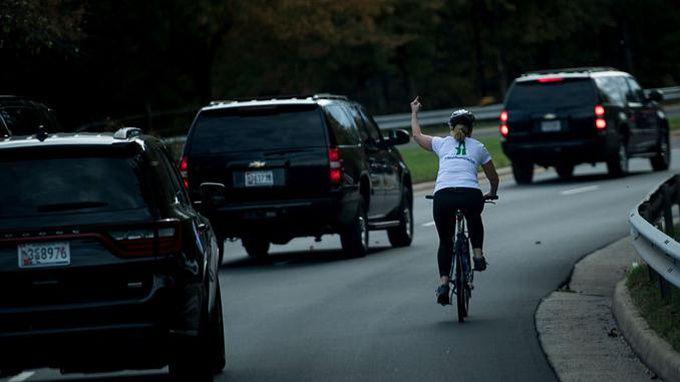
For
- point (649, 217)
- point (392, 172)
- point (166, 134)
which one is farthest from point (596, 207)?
point (166, 134)

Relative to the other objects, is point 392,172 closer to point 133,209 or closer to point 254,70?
point 133,209

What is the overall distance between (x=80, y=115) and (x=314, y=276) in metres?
34.7

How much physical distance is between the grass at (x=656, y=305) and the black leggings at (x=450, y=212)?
1.30 metres

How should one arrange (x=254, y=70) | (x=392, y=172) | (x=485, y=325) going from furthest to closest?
(x=254, y=70) → (x=392, y=172) → (x=485, y=325)

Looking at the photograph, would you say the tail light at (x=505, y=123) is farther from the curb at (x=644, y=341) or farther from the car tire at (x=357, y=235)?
the curb at (x=644, y=341)

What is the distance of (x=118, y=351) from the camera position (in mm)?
10031

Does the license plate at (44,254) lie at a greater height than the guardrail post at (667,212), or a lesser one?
greater

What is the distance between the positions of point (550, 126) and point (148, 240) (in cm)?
2395

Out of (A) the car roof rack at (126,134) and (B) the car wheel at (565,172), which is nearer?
(A) the car roof rack at (126,134)

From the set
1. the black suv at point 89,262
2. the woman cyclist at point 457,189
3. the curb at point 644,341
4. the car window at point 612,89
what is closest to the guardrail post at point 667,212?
the curb at point 644,341

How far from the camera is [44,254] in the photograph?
9.97 meters

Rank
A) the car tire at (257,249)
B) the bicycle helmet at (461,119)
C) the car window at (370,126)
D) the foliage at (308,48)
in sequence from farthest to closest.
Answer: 1. the foliage at (308,48)
2. the car tire at (257,249)
3. the car window at (370,126)
4. the bicycle helmet at (461,119)

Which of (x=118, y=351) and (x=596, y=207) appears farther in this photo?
(x=596, y=207)

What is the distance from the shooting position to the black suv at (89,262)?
32.6ft
